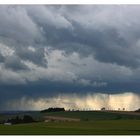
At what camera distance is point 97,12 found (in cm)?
4109

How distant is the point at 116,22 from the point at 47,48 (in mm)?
1043

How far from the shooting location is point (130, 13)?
41094 millimetres

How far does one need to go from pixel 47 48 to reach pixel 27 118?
1.03 metres

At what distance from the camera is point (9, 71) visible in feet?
135

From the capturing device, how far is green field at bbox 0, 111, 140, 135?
135 feet

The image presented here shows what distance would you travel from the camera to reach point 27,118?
4128 cm

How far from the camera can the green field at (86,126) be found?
4116 cm

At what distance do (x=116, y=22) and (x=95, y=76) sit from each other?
2.69 feet

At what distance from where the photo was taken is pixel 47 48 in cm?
4122

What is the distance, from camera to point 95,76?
1622 inches

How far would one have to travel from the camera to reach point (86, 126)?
4125 centimetres

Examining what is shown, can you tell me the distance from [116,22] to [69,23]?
665mm

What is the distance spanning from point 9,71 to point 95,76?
4.00 ft
